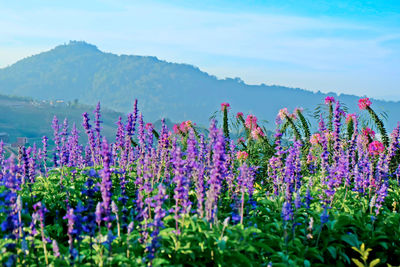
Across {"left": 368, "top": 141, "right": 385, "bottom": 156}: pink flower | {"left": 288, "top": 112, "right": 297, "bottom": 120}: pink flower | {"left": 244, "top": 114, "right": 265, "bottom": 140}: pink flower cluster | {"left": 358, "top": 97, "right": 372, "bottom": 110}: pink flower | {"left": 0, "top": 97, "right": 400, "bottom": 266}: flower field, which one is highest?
{"left": 358, "top": 97, "right": 372, "bottom": 110}: pink flower

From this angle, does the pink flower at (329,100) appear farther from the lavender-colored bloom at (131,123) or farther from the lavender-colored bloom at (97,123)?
the lavender-colored bloom at (97,123)

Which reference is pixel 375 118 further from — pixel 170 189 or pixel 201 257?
pixel 201 257

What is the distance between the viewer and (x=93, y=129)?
9.27m

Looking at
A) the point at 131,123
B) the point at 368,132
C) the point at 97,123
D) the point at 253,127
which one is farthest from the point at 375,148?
the point at 97,123

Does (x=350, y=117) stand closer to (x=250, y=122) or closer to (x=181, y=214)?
(x=250, y=122)

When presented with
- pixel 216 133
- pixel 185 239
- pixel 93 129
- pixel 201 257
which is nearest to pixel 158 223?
pixel 185 239

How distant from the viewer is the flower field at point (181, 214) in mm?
4633

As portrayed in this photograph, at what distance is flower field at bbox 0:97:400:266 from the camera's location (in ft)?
15.2

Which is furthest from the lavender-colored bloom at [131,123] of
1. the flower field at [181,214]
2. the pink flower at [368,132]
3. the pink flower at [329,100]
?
the pink flower at [368,132]

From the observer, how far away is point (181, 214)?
534cm

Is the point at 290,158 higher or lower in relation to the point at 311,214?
higher

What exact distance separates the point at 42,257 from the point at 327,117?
39.8 ft

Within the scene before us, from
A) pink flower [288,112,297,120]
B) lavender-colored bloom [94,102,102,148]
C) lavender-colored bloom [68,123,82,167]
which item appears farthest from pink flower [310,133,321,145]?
lavender-colored bloom [68,123,82,167]

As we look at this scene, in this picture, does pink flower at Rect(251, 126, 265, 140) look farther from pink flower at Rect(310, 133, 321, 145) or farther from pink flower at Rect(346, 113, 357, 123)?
pink flower at Rect(346, 113, 357, 123)
